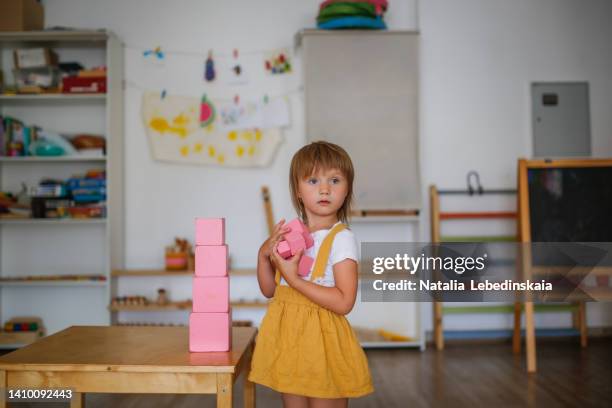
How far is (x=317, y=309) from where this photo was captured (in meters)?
1.28

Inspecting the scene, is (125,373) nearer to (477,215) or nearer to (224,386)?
(224,386)

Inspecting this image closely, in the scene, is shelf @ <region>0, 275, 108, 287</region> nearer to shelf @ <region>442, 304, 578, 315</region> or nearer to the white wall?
the white wall

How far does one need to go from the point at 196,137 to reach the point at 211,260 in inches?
95.7

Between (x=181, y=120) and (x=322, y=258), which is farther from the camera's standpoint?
(x=181, y=120)

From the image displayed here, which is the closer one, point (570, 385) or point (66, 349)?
point (66, 349)

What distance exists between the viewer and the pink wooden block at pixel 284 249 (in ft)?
4.12

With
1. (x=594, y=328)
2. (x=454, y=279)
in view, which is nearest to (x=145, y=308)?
(x=454, y=279)

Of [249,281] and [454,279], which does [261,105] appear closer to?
[249,281]

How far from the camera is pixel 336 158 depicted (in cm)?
130

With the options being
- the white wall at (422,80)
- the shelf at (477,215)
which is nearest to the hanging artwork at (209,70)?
the white wall at (422,80)

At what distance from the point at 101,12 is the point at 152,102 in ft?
2.37

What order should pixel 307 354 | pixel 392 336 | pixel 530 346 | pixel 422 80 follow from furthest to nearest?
1. pixel 422 80
2. pixel 392 336
3. pixel 530 346
4. pixel 307 354

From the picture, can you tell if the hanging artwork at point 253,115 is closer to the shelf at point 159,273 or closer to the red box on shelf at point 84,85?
the red box on shelf at point 84,85

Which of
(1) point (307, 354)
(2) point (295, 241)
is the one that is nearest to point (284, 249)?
(2) point (295, 241)
